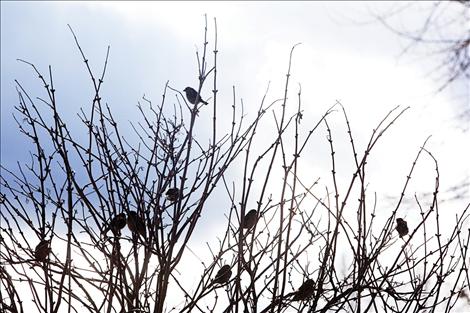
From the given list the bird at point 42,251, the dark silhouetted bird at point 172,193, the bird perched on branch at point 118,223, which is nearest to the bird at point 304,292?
the dark silhouetted bird at point 172,193

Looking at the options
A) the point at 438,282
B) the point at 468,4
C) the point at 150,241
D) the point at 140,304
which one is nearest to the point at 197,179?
the point at 150,241

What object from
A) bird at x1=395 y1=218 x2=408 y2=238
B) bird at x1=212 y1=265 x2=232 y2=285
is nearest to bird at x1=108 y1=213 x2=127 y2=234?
bird at x1=212 y1=265 x2=232 y2=285

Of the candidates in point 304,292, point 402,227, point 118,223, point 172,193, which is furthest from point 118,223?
point 402,227

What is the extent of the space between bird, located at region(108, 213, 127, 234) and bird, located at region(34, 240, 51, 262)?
283 mm

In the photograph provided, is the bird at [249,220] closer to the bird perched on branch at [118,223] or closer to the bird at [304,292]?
the bird at [304,292]

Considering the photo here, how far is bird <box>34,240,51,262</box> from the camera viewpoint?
7.41 feet

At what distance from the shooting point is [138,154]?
2932mm

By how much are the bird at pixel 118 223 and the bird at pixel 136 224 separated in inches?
1.3

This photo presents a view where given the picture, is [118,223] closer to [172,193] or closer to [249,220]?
[172,193]

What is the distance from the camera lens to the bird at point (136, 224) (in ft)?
7.87

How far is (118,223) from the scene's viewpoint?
242cm

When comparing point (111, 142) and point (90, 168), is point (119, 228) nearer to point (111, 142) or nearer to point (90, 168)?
point (90, 168)

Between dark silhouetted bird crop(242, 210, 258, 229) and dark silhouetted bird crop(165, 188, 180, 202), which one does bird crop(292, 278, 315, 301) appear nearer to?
dark silhouetted bird crop(242, 210, 258, 229)

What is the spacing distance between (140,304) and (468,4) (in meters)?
2.98
